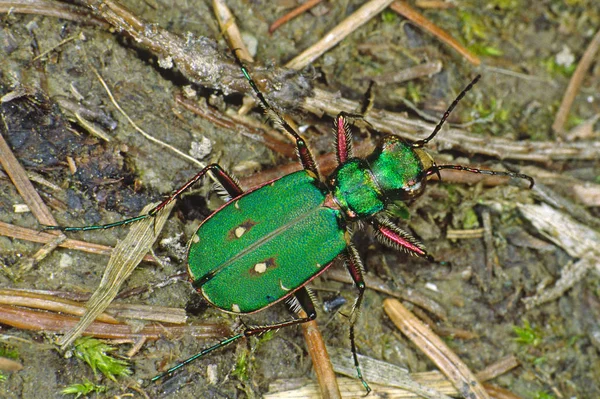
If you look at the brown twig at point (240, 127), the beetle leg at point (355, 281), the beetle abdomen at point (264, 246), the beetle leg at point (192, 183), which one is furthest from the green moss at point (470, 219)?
the beetle leg at point (192, 183)

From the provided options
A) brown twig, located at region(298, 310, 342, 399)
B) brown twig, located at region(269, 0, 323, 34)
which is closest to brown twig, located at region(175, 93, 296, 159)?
brown twig, located at region(269, 0, 323, 34)

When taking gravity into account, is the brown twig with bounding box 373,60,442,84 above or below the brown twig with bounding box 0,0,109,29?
below

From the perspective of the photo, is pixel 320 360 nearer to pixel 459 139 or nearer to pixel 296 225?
pixel 296 225

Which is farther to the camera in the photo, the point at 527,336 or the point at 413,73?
the point at 413,73

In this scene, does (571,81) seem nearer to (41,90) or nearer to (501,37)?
(501,37)

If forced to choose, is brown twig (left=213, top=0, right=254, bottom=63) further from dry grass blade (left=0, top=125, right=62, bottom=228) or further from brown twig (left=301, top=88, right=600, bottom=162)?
dry grass blade (left=0, top=125, right=62, bottom=228)

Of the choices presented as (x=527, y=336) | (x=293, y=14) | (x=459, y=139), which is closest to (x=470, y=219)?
(x=459, y=139)
